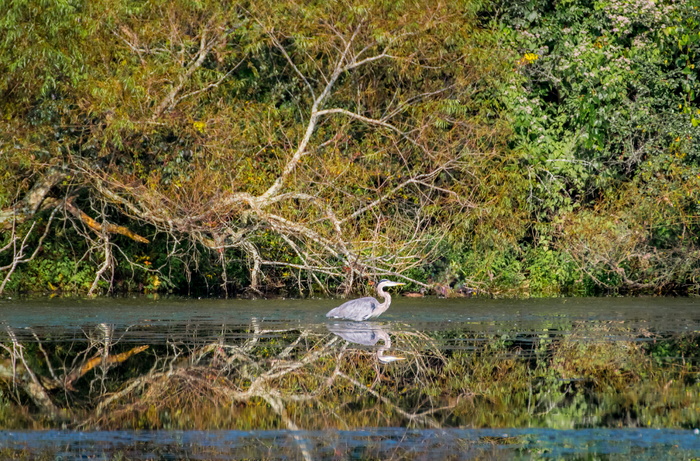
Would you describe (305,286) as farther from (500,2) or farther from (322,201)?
(500,2)

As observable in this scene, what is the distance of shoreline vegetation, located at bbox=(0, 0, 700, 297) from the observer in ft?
54.5

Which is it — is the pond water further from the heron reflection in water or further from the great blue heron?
the great blue heron

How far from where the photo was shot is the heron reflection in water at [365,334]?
1088cm

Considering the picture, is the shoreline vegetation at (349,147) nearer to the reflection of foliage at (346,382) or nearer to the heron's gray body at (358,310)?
the heron's gray body at (358,310)

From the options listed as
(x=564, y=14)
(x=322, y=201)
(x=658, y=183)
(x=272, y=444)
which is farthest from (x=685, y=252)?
(x=272, y=444)

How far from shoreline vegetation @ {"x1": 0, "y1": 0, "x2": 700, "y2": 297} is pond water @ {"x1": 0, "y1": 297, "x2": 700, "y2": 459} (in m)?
3.03

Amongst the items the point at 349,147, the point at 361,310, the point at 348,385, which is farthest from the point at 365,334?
the point at 349,147

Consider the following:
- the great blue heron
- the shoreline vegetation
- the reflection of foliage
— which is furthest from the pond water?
the shoreline vegetation

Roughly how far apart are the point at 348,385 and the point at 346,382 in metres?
0.14

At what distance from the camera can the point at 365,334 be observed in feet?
40.2

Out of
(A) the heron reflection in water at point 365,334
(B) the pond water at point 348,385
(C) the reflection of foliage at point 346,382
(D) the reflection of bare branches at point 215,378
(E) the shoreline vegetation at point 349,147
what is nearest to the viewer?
(B) the pond water at point 348,385

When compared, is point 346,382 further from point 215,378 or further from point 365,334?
point 365,334

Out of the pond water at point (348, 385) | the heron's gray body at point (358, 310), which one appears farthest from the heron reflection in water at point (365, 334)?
the heron's gray body at point (358, 310)

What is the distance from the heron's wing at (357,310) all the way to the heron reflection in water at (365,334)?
0.14 metres
